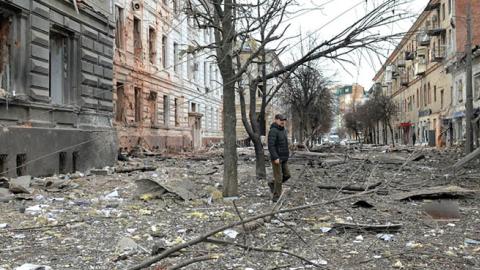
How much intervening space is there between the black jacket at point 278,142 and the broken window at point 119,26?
1712 centimetres

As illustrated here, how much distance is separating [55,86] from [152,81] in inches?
575

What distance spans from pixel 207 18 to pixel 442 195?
5673 millimetres

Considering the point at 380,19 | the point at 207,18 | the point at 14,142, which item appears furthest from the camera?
the point at 14,142

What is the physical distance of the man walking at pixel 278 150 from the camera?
926cm

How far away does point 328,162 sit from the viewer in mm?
19719

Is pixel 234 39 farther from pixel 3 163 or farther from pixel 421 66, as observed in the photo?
pixel 421 66

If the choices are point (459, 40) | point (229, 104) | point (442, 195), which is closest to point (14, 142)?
point (229, 104)

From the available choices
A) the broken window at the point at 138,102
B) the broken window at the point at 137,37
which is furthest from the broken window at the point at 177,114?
the broken window at the point at 137,37

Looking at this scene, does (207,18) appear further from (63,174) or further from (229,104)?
(63,174)

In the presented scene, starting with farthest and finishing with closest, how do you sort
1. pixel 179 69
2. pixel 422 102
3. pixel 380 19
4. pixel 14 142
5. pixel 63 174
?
1. pixel 422 102
2. pixel 179 69
3. pixel 63 174
4. pixel 14 142
5. pixel 380 19

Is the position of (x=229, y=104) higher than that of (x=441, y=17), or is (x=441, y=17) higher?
(x=441, y=17)

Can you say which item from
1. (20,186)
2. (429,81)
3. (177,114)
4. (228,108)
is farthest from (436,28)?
(20,186)

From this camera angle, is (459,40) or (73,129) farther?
(459,40)

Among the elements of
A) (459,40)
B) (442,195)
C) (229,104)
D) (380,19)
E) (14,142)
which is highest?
(459,40)
